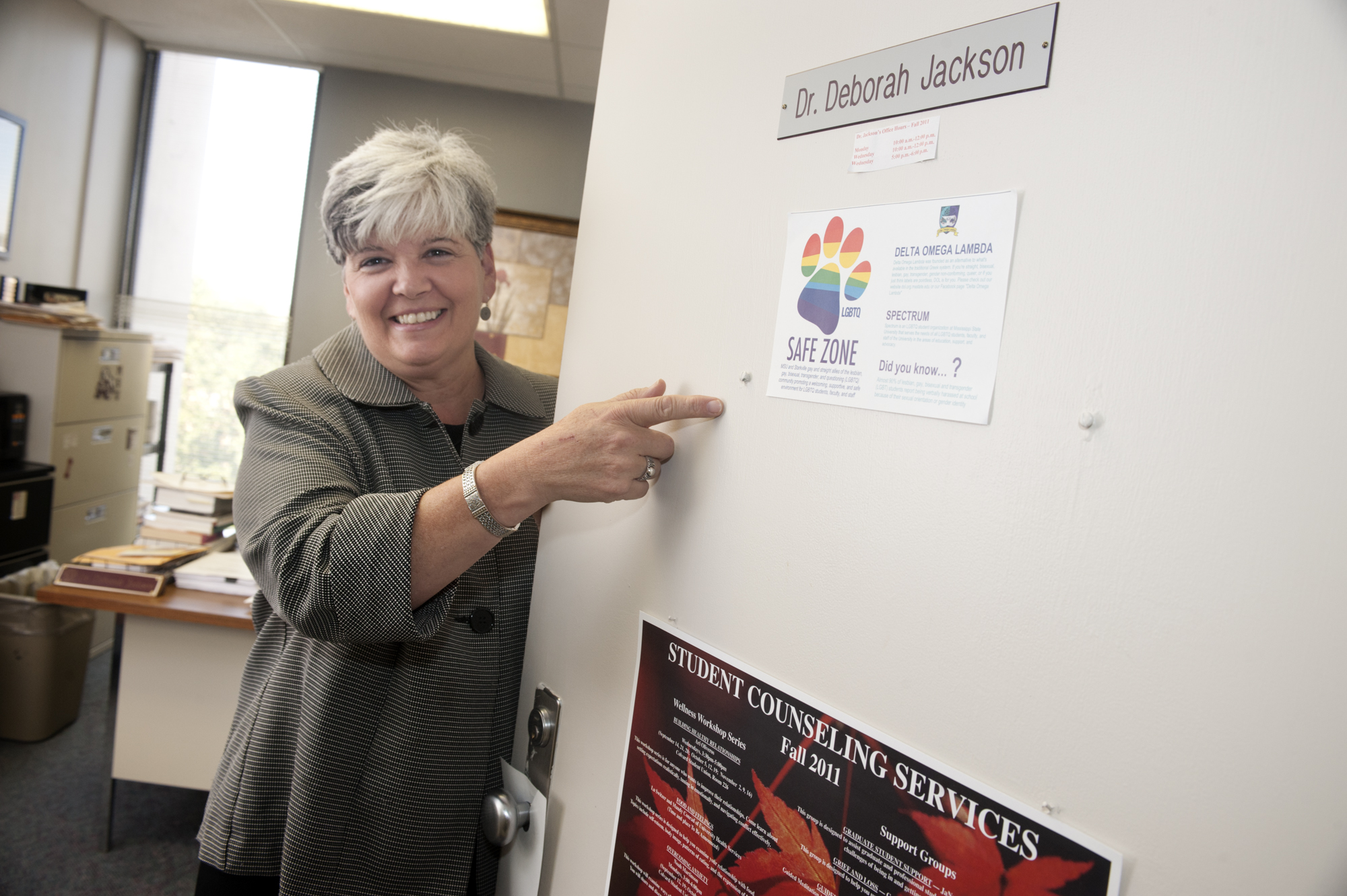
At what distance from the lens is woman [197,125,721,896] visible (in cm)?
85

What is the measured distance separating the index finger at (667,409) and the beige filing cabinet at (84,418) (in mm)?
3699

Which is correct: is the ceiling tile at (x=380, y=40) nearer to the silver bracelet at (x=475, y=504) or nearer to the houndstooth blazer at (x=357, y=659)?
the houndstooth blazer at (x=357, y=659)

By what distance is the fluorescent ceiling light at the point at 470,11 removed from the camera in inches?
135

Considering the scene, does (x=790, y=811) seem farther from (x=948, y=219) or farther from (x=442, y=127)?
(x=442, y=127)

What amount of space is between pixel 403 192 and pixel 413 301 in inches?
6.3

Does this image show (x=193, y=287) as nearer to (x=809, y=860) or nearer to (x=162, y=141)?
(x=162, y=141)

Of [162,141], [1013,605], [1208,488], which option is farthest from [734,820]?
[162,141]

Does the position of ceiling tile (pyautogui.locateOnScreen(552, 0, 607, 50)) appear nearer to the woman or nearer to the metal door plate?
the woman

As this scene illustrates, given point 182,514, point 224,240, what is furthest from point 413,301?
point 224,240

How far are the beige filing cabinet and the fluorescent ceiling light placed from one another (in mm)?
1907

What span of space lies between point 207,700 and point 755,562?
99.0 inches

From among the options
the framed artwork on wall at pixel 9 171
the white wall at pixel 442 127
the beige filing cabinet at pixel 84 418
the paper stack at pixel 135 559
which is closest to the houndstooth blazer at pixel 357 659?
the paper stack at pixel 135 559

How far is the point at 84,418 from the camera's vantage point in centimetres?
359

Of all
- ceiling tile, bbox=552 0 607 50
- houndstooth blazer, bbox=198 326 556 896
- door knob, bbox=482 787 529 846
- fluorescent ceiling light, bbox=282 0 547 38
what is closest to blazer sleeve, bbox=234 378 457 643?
houndstooth blazer, bbox=198 326 556 896
